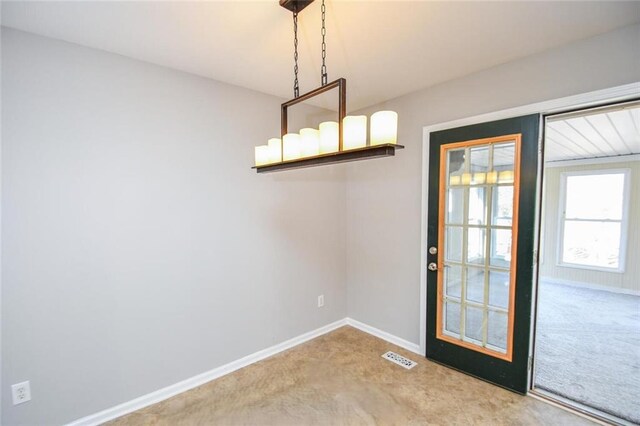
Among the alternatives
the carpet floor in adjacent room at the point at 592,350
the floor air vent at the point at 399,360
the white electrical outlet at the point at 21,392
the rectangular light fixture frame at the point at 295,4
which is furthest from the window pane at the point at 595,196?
the white electrical outlet at the point at 21,392

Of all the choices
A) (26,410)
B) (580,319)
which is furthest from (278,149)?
(580,319)

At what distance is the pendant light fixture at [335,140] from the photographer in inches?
49.9

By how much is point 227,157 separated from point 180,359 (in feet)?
5.74

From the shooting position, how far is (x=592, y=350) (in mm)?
3006

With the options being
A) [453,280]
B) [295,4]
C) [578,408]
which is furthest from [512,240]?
[295,4]

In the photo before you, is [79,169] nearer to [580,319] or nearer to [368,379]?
[368,379]

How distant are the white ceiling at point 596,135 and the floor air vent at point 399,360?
2.33m

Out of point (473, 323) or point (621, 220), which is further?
point (621, 220)

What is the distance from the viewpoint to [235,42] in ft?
6.29

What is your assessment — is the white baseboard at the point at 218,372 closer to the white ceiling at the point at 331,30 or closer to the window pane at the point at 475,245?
the window pane at the point at 475,245

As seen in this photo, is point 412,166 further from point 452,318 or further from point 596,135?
point 596,135

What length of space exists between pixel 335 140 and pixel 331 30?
2.90ft

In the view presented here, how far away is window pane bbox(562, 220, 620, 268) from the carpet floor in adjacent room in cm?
67

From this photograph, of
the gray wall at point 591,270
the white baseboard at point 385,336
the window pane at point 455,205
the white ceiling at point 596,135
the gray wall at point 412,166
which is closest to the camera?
the gray wall at point 412,166
